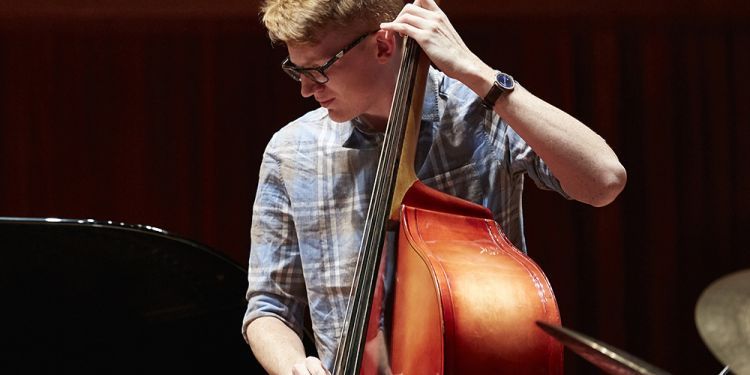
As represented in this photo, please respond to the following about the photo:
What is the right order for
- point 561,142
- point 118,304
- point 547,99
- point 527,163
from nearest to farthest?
point 561,142, point 527,163, point 118,304, point 547,99

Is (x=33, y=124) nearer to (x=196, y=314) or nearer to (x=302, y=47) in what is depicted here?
(x=196, y=314)

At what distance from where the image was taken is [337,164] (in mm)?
1427

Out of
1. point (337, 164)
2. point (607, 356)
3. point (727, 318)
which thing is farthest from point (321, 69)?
point (607, 356)

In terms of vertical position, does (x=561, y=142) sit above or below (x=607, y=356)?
above

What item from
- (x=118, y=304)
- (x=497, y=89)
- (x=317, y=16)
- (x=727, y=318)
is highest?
(x=317, y=16)

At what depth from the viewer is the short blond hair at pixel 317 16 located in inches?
54.0

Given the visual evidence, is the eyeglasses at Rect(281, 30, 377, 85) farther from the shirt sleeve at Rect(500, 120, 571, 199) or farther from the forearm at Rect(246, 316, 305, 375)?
the forearm at Rect(246, 316, 305, 375)

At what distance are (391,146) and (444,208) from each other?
97 millimetres

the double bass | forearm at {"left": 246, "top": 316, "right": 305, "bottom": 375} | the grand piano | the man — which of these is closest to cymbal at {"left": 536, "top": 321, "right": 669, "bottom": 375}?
the double bass

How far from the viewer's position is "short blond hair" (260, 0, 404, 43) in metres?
1.37

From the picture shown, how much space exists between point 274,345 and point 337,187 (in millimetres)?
239

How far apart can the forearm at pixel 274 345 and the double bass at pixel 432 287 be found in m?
0.19

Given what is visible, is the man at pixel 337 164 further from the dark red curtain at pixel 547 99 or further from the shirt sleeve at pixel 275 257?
the dark red curtain at pixel 547 99

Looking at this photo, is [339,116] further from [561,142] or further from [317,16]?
[561,142]
